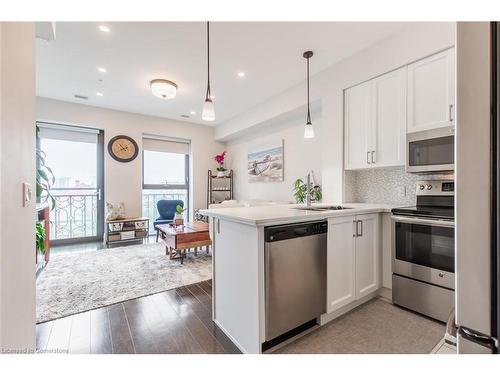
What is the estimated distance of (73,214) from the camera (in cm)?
488

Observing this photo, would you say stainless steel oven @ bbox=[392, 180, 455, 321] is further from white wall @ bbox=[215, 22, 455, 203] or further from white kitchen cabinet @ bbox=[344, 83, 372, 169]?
white wall @ bbox=[215, 22, 455, 203]

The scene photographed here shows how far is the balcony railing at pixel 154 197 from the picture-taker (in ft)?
18.6

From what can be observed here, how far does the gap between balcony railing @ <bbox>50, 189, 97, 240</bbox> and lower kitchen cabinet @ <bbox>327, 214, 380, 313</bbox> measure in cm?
511

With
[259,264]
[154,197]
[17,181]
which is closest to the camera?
[17,181]

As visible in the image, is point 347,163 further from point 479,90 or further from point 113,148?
point 113,148

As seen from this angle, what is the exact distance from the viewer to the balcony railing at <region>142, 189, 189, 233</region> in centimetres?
568

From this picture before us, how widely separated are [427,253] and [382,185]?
1027mm

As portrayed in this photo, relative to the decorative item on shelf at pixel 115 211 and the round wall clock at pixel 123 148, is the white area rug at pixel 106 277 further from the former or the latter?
the round wall clock at pixel 123 148

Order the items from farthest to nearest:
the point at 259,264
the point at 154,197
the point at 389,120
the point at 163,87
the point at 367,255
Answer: the point at 154,197
the point at 163,87
the point at 389,120
the point at 367,255
the point at 259,264

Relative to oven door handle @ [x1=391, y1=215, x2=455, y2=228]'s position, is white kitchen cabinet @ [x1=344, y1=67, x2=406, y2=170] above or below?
above

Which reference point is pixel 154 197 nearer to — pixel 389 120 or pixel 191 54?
pixel 191 54

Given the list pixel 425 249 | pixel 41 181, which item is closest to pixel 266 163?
pixel 425 249

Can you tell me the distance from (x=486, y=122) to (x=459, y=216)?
18cm

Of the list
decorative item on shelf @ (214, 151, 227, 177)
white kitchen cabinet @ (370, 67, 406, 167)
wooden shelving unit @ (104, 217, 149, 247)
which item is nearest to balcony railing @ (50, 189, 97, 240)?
wooden shelving unit @ (104, 217, 149, 247)
